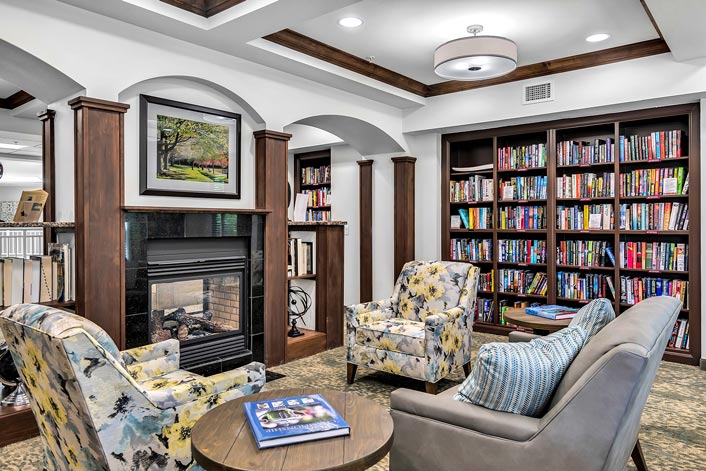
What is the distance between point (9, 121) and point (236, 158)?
3483 millimetres

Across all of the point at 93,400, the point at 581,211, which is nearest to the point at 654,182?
the point at 581,211

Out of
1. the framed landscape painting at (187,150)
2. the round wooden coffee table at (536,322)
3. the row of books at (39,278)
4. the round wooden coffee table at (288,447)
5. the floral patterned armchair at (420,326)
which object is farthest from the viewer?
the framed landscape painting at (187,150)

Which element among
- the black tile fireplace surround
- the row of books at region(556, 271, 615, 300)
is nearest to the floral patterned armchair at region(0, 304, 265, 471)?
the black tile fireplace surround

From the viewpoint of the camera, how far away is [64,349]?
155cm

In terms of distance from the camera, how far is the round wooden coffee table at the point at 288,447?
1.45m

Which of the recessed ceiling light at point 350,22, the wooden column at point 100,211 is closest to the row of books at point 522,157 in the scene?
the recessed ceiling light at point 350,22

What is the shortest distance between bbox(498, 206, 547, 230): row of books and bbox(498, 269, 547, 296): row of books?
488mm

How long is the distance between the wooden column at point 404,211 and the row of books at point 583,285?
1.67 metres

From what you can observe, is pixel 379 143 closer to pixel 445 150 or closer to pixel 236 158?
pixel 445 150

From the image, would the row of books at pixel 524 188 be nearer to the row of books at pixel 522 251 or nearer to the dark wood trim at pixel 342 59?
the row of books at pixel 522 251

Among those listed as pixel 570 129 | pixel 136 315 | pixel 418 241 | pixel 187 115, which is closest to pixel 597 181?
pixel 570 129

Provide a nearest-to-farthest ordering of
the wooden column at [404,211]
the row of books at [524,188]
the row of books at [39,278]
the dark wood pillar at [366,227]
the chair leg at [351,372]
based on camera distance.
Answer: the row of books at [39,278], the chair leg at [351,372], the row of books at [524,188], the wooden column at [404,211], the dark wood pillar at [366,227]

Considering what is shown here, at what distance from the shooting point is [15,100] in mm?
5457

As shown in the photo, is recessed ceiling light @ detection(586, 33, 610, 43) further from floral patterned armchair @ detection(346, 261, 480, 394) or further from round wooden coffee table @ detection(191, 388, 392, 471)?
round wooden coffee table @ detection(191, 388, 392, 471)
